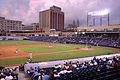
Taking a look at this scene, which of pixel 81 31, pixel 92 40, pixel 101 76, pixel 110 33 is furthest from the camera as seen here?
pixel 81 31

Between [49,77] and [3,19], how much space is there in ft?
641

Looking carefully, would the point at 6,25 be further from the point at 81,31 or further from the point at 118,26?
the point at 118,26

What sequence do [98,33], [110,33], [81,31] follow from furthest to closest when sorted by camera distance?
[81,31]
[98,33]
[110,33]

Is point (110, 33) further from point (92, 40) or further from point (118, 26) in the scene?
point (92, 40)

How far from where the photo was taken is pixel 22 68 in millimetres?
23656

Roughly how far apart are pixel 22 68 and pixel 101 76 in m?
12.4

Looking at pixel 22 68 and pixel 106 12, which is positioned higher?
pixel 106 12

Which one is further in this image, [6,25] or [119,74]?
[6,25]

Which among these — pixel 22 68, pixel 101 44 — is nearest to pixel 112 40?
pixel 101 44

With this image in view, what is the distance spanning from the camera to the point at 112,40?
212 ft

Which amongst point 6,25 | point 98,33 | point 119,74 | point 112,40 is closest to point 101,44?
point 112,40

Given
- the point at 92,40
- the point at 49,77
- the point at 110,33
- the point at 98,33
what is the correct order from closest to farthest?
the point at 49,77
the point at 92,40
the point at 110,33
the point at 98,33

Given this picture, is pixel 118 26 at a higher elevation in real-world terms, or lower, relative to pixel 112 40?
higher

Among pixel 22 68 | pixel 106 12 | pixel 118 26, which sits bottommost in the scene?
pixel 22 68
